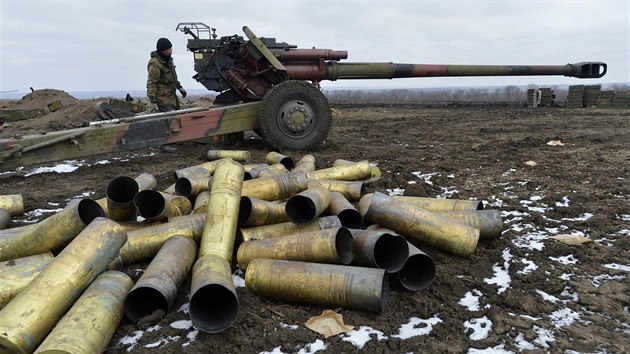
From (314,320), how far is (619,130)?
1215 centimetres

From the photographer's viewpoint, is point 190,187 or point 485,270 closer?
point 485,270

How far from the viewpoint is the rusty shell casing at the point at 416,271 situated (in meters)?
3.59

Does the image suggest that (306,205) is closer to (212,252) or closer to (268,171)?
(212,252)

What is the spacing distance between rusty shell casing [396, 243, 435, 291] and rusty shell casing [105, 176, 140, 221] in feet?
8.28

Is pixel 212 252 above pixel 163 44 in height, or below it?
below

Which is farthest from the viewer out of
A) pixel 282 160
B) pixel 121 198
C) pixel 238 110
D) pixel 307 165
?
pixel 238 110

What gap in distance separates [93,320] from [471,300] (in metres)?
2.62

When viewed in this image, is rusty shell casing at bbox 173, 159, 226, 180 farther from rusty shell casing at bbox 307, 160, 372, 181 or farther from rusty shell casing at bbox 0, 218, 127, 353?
rusty shell casing at bbox 0, 218, 127, 353

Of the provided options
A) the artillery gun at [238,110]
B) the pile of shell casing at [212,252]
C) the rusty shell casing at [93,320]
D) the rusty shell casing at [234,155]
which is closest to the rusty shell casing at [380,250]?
the pile of shell casing at [212,252]

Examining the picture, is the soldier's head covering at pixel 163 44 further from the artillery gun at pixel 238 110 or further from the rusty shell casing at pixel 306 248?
the rusty shell casing at pixel 306 248

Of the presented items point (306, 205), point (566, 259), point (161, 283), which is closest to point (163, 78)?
point (306, 205)

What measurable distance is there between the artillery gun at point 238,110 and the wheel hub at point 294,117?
2cm

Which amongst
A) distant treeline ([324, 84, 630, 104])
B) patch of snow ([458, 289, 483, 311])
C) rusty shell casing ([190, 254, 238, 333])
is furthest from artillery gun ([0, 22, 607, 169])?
distant treeline ([324, 84, 630, 104])

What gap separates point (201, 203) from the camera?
464cm
